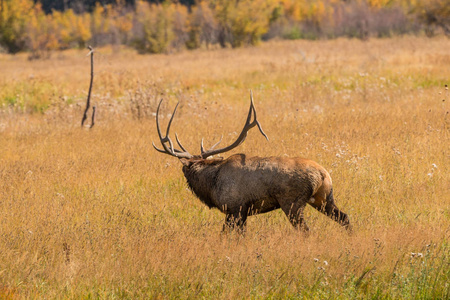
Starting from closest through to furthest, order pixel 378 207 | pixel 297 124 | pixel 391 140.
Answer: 1. pixel 378 207
2. pixel 391 140
3. pixel 297 124

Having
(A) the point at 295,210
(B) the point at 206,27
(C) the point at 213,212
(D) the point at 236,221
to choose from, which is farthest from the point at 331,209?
(B) the point at 206,27

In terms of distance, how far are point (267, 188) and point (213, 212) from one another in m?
1.29

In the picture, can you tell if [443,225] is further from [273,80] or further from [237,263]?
[273,80]

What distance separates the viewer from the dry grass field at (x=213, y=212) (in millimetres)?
4375

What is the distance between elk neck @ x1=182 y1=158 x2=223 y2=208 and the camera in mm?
5891

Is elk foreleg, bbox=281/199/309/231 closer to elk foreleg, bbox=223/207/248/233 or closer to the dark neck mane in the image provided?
elk foreleg, bbox=223/207/248/233

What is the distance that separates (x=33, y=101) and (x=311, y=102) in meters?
9.00

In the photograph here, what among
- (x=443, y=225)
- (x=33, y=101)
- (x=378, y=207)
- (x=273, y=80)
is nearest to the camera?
(x=443, y=225)

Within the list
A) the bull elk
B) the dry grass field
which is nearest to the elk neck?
the bull elk

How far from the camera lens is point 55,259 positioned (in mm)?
4945

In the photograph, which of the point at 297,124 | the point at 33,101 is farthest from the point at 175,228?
the point at 33,101

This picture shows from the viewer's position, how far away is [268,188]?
17.8ft

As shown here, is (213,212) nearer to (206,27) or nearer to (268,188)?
(268,188)

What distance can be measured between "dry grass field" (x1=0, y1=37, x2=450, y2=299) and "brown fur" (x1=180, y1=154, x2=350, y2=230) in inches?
8.0
